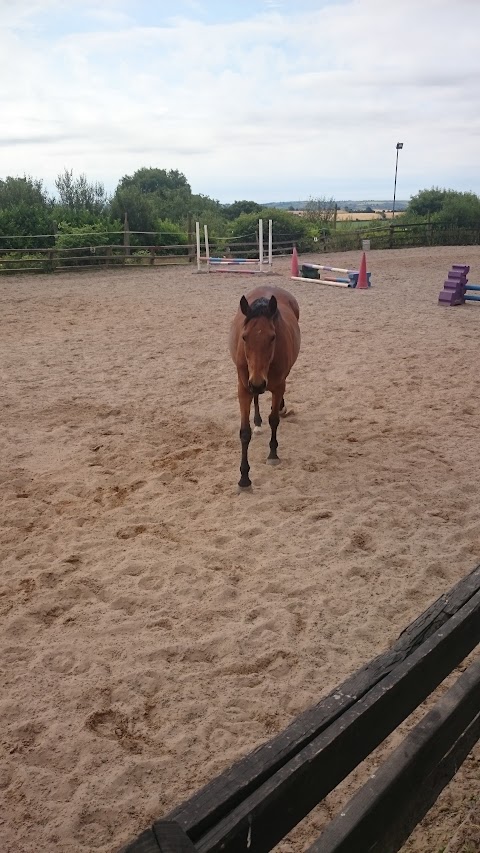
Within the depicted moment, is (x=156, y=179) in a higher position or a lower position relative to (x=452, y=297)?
higher

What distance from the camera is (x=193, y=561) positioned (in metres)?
3.87

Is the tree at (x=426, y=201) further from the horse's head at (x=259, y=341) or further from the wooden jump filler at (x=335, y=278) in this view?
the horse's head at (x=259, y=341)

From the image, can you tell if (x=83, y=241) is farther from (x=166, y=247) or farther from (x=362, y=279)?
(x=362, y=279)

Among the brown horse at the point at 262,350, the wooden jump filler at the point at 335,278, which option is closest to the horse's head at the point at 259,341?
the brown horse at the point at 262,350

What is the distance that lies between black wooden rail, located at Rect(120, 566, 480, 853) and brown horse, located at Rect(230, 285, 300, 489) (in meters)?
2.78

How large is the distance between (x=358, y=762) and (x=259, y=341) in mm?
3277

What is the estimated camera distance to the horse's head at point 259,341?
433 centimetres

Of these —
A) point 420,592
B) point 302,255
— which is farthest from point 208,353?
point 302,255

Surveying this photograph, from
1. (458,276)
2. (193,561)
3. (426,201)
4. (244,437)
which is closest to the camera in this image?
(193,561)

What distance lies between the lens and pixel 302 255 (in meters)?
25.1

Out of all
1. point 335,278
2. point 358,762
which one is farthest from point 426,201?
point 358,762

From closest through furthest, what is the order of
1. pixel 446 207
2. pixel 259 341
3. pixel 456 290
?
pixel 259 341 < pixel 456 290 < pixel 446 207

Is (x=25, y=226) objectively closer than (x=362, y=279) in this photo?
No

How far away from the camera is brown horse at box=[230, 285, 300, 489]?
14.3 feet
